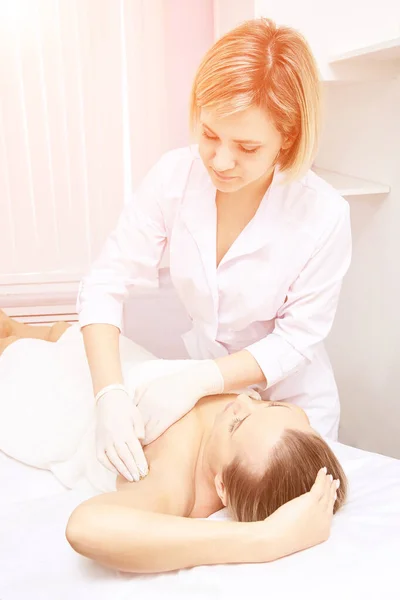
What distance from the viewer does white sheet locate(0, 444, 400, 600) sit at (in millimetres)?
944

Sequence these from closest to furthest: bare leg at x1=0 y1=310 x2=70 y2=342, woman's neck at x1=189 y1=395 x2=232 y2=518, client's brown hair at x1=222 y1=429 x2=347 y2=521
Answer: client's brown hair at x1=222 y1=429 x2=347 y2=521
woman's neck at x1=189 y1=395 x2=232 y2=518
bare leg at x1=0 y1=310 x2=70 y2=342

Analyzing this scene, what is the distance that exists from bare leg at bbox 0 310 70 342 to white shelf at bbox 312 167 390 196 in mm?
930

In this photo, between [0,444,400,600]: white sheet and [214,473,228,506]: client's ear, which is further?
[214,473,228,506]: client's ear

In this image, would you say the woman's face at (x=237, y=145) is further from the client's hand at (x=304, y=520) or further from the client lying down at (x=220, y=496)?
the client's hand at (x=304, y=520)

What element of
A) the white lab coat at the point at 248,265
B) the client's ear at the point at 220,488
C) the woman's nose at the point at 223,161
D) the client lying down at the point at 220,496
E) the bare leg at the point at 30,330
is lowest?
the bare leg at the point at 30,330

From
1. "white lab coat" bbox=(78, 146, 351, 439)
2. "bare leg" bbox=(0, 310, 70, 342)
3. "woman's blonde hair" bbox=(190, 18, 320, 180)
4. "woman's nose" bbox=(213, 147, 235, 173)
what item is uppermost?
"woman's blonde hair" bbox=(190, 18, 320, 180)

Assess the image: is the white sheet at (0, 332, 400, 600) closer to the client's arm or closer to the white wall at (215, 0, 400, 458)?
the client's arm

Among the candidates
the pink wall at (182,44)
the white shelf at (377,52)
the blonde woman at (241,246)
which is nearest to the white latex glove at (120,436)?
the blonde woman at (241,246)

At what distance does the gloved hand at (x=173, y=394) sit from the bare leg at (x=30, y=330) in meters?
0.64

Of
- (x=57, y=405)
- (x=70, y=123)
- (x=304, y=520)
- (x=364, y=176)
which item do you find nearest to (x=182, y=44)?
(x=70, y=123)

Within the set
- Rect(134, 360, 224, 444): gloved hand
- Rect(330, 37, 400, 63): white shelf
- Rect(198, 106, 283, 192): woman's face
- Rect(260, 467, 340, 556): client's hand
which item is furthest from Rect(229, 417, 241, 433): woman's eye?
Rect(330, 37, 400, 63): white shelf

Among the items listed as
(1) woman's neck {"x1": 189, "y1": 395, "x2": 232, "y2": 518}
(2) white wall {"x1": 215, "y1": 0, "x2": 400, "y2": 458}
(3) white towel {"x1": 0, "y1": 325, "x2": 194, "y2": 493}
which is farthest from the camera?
(2) white wall {"x1": 215, "y1": 0, "x2": 400, "y2": 458}

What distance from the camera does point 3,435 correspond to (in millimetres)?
1445

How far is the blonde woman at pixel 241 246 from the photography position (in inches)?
45.3
